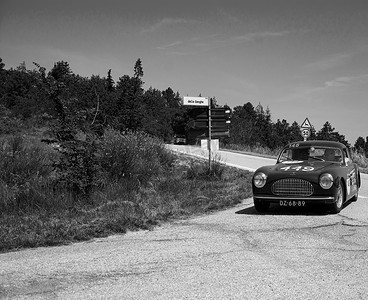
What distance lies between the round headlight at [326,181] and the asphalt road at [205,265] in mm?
847

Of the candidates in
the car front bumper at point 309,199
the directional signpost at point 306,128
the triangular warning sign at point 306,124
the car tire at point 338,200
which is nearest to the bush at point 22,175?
the car front bumper at point 309,199

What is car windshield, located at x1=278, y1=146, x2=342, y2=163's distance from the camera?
10312 mm

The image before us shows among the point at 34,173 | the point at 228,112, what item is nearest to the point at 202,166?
the point at 228,112

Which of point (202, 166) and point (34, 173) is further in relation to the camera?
point (202, 166)

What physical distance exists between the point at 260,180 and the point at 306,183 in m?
0.92

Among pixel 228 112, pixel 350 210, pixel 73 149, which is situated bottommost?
pixel 350 210

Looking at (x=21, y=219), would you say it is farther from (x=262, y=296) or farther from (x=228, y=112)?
(x=228, y=112)

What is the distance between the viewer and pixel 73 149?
11.1m

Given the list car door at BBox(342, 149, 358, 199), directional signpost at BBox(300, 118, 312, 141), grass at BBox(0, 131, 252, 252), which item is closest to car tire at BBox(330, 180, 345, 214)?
car door at BBox(342, 149, 358, 199)

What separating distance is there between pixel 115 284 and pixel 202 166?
1254cm

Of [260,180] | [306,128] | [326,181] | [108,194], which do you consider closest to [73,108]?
[108,194]

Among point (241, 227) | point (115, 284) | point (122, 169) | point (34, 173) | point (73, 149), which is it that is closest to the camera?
point (115, 284)

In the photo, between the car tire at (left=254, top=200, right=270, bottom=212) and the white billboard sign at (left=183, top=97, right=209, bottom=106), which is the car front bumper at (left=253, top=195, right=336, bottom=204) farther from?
the white billboard sign at (left=183, top=97, right=209, bottom=106)

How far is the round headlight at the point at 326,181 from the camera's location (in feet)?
29.0
